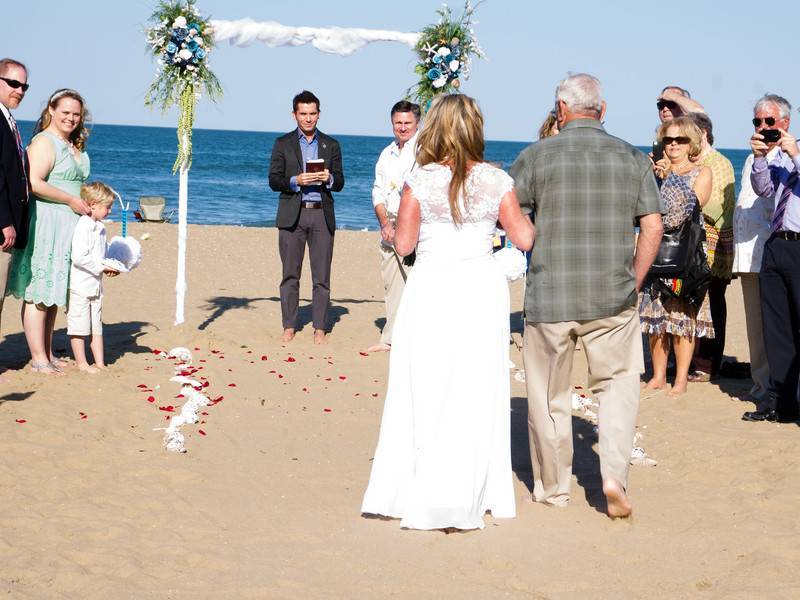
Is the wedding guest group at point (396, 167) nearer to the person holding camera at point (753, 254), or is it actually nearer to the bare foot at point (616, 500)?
the person holding camera at point (753, 254)

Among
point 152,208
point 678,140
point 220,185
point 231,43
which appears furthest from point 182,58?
point 220,185

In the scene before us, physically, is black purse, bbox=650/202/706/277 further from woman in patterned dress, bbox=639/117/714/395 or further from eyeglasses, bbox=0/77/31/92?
eyeglasses, bbox=0/77/31/92

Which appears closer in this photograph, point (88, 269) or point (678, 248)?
point (678, 248)

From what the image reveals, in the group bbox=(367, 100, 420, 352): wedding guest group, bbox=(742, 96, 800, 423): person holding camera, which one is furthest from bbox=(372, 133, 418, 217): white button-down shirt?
bbox=(742, 96, 800, 423): person holding camera

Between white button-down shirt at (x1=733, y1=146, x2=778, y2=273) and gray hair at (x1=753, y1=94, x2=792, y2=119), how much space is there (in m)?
0.80

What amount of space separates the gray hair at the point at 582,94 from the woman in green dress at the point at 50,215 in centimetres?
420

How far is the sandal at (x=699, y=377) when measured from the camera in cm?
888

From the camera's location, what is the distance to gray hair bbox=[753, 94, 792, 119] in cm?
694

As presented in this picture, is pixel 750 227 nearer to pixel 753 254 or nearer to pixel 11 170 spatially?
pixel 753 254

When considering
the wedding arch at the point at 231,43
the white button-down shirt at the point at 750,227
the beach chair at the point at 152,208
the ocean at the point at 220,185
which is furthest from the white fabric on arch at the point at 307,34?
the beach chair at the point at 152,208

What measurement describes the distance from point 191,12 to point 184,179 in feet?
5.17

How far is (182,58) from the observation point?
9555 mm

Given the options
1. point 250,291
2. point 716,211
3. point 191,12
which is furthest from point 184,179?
point 716,211

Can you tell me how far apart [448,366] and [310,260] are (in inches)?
188
